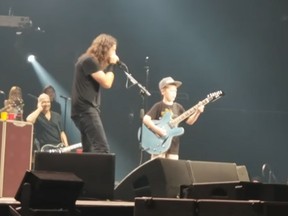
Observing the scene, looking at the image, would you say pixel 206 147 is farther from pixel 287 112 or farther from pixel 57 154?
pixel 57 154

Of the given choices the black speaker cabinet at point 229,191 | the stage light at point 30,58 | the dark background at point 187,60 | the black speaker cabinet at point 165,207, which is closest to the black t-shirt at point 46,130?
the dark background at point 187,60

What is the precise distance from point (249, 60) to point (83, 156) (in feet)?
26.2

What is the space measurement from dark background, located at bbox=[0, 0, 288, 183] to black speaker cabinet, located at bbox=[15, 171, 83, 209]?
818 centimetres

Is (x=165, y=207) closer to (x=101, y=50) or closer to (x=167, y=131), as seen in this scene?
(x=101, y=50)

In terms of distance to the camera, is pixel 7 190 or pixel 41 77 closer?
pixel 7 190

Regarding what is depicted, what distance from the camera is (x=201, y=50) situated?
12.2 metres

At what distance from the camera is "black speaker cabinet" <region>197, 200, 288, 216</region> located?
289cm

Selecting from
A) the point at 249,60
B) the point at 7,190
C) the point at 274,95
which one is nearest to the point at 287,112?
the point at 274,95

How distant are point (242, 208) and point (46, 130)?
5987mm

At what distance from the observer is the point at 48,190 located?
3.31 metres

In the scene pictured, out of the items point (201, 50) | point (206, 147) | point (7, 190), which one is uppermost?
point (201, 50)

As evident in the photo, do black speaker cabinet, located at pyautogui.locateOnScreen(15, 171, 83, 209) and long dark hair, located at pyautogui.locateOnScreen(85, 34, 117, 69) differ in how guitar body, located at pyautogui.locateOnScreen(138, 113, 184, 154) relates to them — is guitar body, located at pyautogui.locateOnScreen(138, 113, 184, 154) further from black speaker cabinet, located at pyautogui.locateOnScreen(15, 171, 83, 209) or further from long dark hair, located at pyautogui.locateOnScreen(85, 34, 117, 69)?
black speaker cabinet, located at pyautogui.locateOnScreen(15, 171, 83, 209)

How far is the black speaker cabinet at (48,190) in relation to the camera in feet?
10.7

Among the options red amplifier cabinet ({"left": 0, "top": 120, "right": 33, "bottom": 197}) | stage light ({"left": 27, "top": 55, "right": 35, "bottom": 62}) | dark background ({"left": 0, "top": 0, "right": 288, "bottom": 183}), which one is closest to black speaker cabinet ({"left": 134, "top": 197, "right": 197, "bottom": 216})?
red amplifier cabinet ({"left": 0, "top": 120, "right": 33, "bottom": 197})
